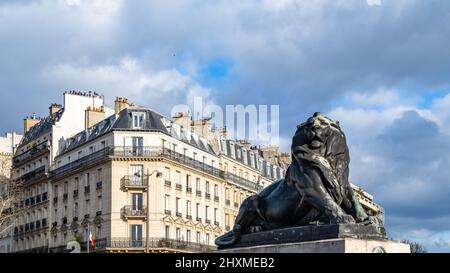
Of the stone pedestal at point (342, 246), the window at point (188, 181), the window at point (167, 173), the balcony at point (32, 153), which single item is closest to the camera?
the stone pedestal at point (342, 246)

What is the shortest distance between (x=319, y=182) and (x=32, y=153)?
79.4 metres

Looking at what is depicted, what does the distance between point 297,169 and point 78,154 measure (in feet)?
225

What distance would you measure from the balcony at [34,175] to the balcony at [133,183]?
602 inches

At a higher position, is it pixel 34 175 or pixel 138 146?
pixel 138 146

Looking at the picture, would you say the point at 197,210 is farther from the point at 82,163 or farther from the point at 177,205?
the point at 82,163

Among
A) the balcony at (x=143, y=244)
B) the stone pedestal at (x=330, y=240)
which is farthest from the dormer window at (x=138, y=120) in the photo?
the stone pedestal at (x=330, y=240)

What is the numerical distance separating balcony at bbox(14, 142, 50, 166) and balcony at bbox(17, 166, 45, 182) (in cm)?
150

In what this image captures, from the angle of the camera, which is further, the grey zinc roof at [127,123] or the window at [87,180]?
the window at [87,180]

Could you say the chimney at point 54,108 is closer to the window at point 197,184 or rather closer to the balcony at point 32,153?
the balcony at point 32,153

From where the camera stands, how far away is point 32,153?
90.3 m

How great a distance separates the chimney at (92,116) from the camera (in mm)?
85731

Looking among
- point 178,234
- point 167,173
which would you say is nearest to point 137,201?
point 167,173

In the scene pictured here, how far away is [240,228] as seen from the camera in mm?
15469
